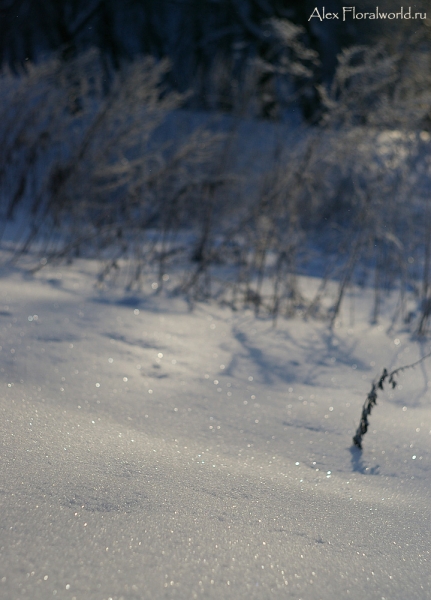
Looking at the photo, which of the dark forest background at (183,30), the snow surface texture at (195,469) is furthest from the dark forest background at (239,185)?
the dark forest background at (183,30)

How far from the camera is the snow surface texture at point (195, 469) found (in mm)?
561

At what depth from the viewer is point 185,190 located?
2115mm

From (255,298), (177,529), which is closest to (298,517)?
(177,529)

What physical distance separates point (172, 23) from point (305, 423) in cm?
740

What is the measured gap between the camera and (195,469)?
77 centimetres

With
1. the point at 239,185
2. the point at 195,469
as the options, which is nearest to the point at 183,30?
the point at 239,185

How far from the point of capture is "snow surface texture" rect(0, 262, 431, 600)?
0.56m

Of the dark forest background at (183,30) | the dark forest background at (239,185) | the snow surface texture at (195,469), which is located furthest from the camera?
the dark forest background at (183,30)

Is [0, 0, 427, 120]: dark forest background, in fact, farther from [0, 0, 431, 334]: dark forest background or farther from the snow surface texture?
the snow surface texture

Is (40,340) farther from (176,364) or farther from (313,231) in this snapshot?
(313,231)

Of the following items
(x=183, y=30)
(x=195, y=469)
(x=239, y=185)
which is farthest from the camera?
(x=183, y=30)

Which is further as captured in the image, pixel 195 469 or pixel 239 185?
pixel 239 185

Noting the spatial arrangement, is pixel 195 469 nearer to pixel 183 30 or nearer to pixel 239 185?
pixel 239 185

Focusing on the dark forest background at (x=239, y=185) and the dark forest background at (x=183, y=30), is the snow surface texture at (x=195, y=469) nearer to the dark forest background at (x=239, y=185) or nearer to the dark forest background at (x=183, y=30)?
the dark forest background at (x=239, y=185)
